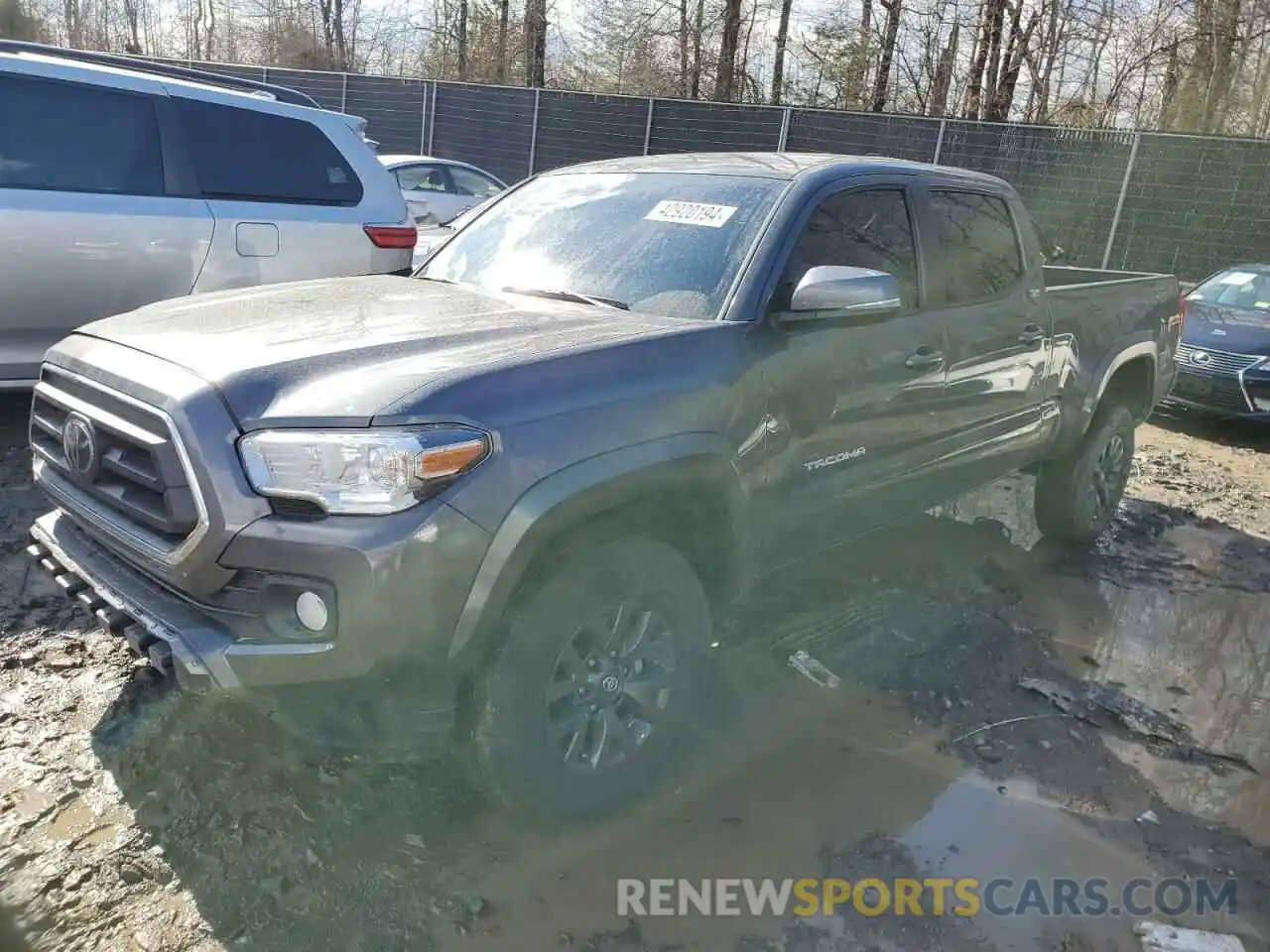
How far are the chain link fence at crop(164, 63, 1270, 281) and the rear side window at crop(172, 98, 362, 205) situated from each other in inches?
390

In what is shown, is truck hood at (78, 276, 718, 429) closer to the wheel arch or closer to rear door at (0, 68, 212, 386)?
rear door at (0, 68, 212, 386)

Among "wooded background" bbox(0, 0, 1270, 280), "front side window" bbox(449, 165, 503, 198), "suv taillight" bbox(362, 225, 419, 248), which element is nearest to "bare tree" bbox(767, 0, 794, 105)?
"wooded background" bbox(0, 0, 1270, 280)

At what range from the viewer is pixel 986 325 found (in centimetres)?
415

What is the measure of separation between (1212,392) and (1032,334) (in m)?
4.85

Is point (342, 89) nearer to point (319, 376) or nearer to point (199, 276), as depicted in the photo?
point (199, 276)

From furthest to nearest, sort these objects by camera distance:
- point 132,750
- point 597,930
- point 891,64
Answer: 1. point 891,64
2. point 132,750
3. point 597,930

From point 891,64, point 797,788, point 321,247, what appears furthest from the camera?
point 891,64

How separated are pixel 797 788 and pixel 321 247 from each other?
414 centimetres

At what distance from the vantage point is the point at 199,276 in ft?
17.4

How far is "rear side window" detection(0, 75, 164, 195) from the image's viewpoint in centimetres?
486

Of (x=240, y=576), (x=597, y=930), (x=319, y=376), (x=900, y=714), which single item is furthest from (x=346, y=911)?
(x=900, y=714)

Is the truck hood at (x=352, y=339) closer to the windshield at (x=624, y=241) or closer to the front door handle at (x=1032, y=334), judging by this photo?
the windshield at (x=624, y=241)

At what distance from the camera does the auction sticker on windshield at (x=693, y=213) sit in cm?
337

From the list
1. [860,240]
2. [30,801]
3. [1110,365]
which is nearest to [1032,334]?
[1110,365]
